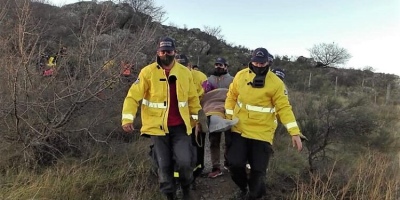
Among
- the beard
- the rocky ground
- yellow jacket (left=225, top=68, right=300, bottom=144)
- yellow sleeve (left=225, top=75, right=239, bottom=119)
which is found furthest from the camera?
the rocky ground

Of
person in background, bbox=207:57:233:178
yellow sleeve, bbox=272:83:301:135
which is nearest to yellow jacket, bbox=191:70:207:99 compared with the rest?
person in background, bbox=207:57:233:178

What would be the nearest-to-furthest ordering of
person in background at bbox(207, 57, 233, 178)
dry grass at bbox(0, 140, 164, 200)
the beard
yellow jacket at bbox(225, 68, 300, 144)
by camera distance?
dry grass at bbox(0, 140, 164, 200) < the beard < yellow jacket at bbox(225, 68, 300, 144) < person in background at bbox(207, 57, 233, 178)

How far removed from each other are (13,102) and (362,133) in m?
6.41

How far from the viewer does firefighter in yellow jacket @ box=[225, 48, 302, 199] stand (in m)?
4.57

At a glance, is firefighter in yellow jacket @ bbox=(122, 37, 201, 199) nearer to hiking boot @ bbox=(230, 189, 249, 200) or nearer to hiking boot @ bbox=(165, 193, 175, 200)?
hiking boot @ bbox=(165, 193, 175, 200)

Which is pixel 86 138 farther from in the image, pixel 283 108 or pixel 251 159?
pixel 283 108

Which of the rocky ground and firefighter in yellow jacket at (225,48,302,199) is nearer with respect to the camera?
firefighter in yellow jacket at (225,48,302,199)

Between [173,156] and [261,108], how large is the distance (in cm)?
121

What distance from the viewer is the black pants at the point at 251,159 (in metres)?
4.62

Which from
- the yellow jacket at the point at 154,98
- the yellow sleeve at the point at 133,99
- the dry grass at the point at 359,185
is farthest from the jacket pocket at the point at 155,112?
the dry grass at the point at 359,185

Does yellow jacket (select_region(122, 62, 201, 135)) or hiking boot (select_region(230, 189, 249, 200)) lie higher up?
yellow jacket (select_region(122, 62, 201, 135))

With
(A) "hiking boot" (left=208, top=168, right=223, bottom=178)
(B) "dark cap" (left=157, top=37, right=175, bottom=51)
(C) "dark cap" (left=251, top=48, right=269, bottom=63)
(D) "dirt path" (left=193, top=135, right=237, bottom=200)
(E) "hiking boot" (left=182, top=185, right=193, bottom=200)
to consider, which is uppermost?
(B) "dark cap" (left=157, top=37, right=175, bottom=51)

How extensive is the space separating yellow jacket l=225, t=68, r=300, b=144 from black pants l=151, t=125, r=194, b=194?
2.44ft

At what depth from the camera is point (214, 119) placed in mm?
5090
